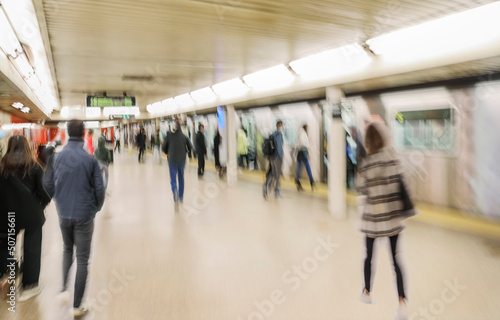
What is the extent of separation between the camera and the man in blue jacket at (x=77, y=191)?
2758 millimetres

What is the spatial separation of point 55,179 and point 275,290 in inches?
89.9

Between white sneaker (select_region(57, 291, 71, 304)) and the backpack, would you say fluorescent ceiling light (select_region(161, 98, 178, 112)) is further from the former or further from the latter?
white sneaker (select_region(57, 291, 71, 304))

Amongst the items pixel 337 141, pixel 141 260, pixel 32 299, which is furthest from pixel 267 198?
pixel 32 299

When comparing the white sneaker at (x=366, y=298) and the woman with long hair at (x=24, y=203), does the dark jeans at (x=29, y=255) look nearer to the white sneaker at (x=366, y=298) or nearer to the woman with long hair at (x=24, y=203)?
the woman with long hair at (x=24, y=203)

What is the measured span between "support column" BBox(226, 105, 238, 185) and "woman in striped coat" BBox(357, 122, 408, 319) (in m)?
7.39

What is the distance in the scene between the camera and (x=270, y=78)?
788cm

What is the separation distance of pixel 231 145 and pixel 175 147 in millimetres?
3375

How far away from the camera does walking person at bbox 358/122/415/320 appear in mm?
2844

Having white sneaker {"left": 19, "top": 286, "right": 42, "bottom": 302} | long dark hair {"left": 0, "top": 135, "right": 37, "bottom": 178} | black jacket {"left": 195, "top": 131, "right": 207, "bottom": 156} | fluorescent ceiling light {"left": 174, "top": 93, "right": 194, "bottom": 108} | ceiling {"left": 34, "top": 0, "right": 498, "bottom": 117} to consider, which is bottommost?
white sneaker {"left": 19, "top": 286, "right": 42, "bottom": 302}

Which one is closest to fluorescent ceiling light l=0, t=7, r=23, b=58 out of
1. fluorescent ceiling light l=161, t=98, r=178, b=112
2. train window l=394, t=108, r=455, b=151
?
train window l=394, t=108, r=455, b=151

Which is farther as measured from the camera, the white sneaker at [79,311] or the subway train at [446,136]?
the subway train at [446,136]

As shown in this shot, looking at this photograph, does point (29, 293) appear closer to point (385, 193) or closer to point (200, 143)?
point (385, 193)

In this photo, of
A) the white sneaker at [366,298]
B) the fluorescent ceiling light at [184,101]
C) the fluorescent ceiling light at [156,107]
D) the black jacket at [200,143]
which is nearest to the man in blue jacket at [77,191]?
the white sneaker at [366,298]

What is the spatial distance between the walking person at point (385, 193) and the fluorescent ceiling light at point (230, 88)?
6266 mm
